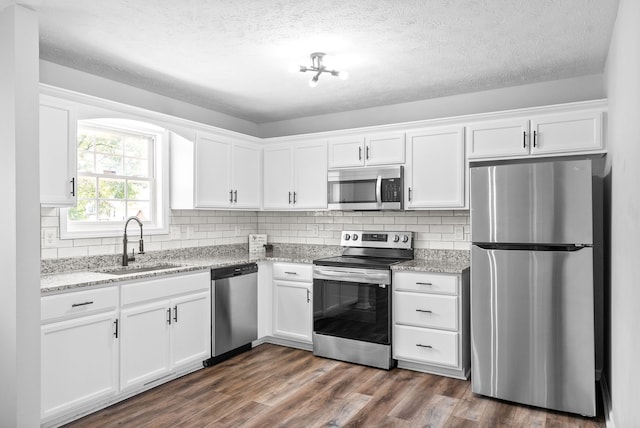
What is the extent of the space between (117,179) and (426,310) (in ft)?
9.49

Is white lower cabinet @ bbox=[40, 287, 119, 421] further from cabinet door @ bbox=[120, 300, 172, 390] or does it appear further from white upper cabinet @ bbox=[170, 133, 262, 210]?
white upper cabinet @ bbox=[170, 133, 262, 210]

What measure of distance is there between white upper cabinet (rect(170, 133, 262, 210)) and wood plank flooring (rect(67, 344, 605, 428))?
61.1 inches

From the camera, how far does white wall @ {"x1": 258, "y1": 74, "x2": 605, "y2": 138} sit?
3.78 metres

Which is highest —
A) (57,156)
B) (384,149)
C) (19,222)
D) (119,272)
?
(384,149)

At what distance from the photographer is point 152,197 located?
428cm

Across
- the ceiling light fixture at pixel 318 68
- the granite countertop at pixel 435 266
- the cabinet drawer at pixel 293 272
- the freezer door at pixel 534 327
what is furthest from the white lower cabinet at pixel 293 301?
the ceiling light fixture at pixel 318 68

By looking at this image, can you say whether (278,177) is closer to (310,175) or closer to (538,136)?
(310,175)

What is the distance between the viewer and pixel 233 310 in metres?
4.11

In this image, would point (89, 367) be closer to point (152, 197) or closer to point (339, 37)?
point (152, 197)

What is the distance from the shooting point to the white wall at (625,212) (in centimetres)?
185

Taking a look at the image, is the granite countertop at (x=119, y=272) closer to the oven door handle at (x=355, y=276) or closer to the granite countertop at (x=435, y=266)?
the oven door handle at (x=355, y=276)

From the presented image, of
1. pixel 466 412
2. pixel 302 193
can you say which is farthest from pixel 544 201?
pixel 302 193

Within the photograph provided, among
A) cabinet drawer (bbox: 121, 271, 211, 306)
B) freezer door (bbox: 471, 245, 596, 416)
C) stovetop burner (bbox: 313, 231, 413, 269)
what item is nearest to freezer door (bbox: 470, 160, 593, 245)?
freezer door (bbox: 471, 245, 596, 416)

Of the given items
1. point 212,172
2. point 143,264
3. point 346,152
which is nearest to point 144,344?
point 143,264
